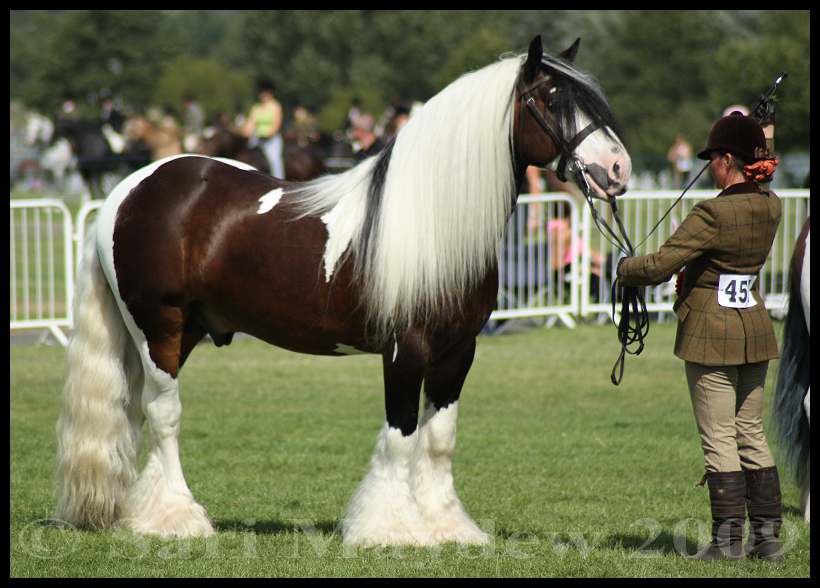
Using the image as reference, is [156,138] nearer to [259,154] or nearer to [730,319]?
[259,154]

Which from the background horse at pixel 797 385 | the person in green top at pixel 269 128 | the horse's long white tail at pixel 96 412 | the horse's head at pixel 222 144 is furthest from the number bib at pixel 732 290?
the person in green top at pixel 269 128

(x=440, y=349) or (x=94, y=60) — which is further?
(x=94, y=60)

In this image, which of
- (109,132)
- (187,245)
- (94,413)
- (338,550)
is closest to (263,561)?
(338,550)

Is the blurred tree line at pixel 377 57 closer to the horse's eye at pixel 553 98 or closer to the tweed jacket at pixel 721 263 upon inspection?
the horse's eye at pixel 553 98

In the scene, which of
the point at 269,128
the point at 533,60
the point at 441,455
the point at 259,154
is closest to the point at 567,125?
the point at 533,60

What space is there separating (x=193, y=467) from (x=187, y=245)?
1770 mm

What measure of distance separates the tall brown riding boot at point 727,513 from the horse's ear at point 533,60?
1786mm

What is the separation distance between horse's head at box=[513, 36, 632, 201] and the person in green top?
1049 cm

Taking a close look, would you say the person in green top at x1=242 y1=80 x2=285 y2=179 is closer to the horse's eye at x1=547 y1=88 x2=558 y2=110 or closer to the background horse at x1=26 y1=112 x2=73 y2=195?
the horse's eye at x1=547 y1=88 x2=558 y2=110

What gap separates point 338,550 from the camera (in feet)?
12.2

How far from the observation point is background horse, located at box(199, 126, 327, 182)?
507 inches

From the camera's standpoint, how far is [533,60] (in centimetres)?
338

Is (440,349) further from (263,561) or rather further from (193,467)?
(193,467)

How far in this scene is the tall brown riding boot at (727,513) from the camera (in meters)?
3.41
